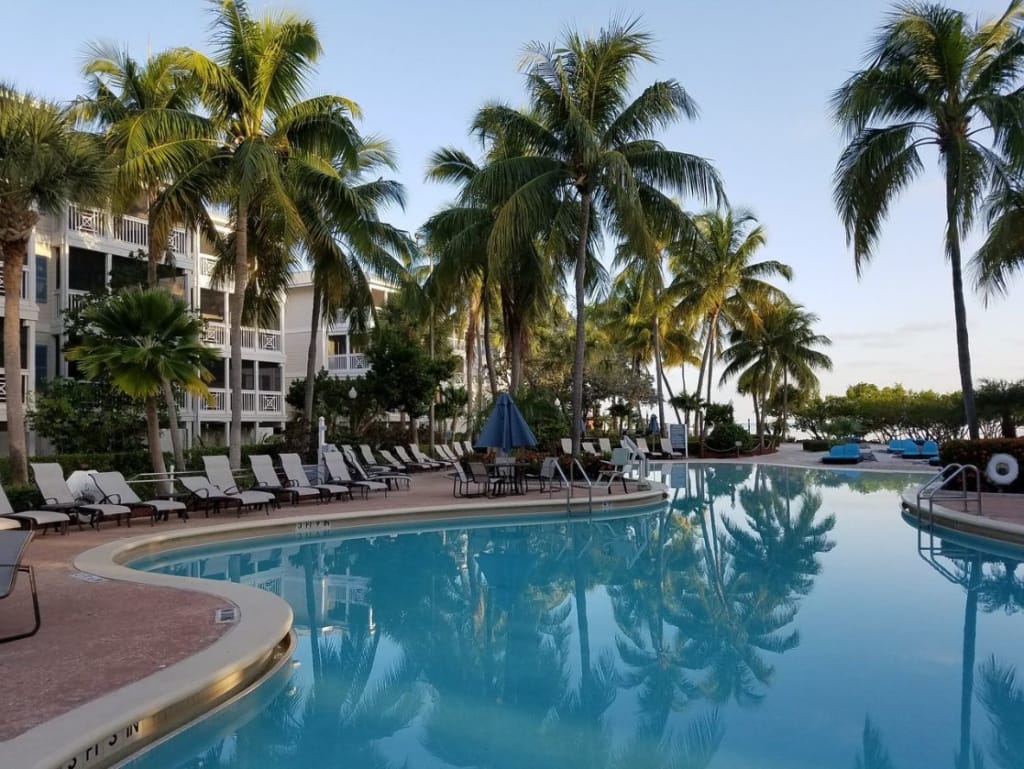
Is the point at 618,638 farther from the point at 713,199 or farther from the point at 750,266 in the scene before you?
the point at 750,266

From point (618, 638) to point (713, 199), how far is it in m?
14.2

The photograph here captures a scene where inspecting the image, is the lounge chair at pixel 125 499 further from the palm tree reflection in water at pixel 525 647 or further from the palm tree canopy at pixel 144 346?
the palm tree reflection in water at pixel 525 647

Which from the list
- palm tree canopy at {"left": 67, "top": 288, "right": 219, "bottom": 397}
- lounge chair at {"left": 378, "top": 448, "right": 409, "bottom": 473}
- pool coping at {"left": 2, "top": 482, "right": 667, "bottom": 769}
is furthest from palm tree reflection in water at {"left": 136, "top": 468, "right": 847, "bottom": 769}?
lounge chair at {"left": 378, "top": 448, "right": 409, "bottom": 473}

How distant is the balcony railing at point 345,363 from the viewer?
119 ft

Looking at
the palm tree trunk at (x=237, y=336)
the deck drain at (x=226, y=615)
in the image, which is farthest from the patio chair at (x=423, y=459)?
the deck drain at (x=226, y=615)

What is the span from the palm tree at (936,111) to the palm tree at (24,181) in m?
15.9

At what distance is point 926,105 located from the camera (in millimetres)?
17484

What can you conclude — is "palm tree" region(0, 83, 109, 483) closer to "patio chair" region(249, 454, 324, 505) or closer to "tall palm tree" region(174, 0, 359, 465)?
"tall palm tree" region(174, 0, 359, 465)

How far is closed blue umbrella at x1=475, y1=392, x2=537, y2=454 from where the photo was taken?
16781 millimetres

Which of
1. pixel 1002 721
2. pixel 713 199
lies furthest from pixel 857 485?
pixel 1002 721

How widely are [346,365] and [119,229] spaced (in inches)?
573

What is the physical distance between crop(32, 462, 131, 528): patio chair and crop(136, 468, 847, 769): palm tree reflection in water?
8.81 ft

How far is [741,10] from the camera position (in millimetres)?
16672

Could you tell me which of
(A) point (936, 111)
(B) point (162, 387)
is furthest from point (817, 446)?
(B) point (162, 387)
